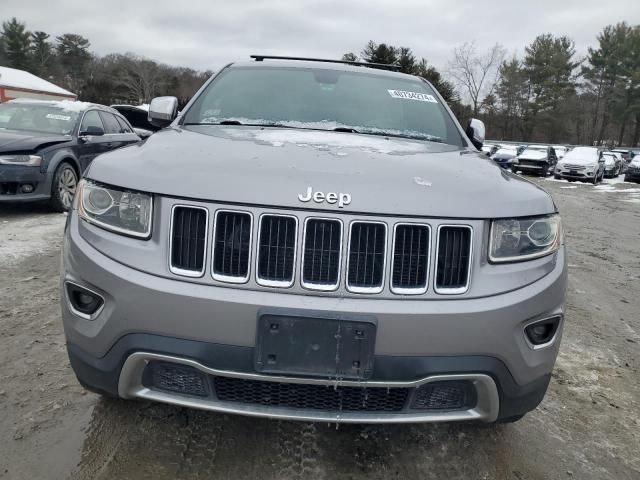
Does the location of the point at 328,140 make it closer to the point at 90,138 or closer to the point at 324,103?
the point at 324,103

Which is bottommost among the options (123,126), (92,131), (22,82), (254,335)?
(254,335)

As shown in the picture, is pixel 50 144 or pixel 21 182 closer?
pixel 21 182

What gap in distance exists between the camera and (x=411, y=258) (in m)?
1.81

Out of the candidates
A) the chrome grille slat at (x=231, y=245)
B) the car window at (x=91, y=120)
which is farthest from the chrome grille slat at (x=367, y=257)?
the car window at (x=91, y=120)

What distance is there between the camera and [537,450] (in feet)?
7.72

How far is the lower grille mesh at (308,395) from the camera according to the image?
1.85 metres

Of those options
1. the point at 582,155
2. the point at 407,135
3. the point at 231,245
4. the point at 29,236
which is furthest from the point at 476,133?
the point at 582,155

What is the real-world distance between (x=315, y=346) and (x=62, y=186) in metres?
6.57

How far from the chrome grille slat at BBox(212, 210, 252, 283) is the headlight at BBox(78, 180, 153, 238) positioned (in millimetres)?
267

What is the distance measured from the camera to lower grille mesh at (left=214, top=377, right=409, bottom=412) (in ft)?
6.06

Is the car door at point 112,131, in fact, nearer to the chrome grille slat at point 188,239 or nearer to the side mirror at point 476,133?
the side mirror at point 476,133

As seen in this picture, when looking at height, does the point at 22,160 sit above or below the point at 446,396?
above

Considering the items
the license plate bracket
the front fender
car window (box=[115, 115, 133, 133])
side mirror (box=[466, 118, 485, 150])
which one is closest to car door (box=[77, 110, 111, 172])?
the front fender

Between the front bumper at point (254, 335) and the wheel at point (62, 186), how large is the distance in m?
5.76
